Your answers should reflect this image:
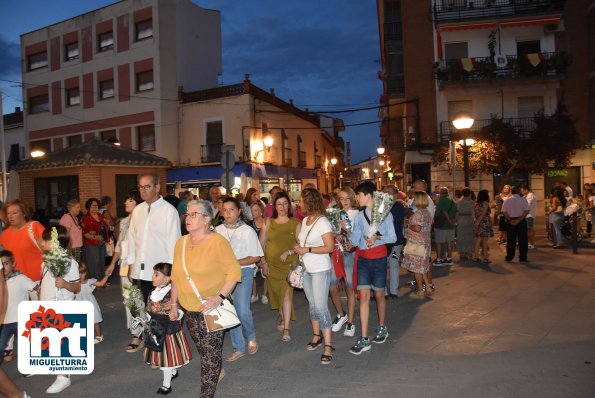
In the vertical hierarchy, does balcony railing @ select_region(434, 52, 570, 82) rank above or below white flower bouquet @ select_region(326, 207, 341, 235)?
above

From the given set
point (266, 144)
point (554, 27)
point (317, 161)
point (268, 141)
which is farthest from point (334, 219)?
point (317, 161)

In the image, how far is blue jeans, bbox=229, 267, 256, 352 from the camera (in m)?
5.54

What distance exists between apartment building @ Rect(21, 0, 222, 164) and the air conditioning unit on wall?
18787 mm

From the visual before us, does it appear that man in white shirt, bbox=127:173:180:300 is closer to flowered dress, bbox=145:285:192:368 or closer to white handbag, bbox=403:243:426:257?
flowered dress, bbox=145:285:192:368

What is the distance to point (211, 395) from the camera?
4039 mm

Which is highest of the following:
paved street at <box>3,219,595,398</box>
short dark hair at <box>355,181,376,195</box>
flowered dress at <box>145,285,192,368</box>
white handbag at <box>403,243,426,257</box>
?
short dark hair at <box>355,181,376,195</box>

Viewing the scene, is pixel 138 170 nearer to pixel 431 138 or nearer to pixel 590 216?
pixel 590 216

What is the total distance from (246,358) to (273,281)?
3.59 ft

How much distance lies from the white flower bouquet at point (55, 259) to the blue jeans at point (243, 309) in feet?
5.93

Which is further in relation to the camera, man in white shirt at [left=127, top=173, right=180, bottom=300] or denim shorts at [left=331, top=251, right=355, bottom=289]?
denim shorts at [left=331, top=251, right=355, bottom=289]

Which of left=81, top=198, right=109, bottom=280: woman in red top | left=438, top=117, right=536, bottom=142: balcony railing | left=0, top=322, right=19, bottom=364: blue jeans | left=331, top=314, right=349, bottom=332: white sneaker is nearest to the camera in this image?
left=0, top=322, right=19, bottom=364: blue jeans

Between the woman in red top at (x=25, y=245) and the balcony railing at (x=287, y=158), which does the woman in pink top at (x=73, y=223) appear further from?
the balcony railing at (x=287, y=158)

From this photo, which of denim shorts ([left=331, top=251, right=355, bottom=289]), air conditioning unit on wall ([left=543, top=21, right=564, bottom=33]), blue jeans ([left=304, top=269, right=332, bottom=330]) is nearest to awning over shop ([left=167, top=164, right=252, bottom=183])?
air conditioning unit on wall ([left=543, top=21, right=564, bottom=33])

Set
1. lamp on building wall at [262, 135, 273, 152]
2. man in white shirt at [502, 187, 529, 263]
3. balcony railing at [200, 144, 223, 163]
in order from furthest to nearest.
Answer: balcony railing at [200, 144, 223, 163] < lamp on building wall at [262, 135, 273, 152] < man in white shirt at [502, 187, 529, 263]
